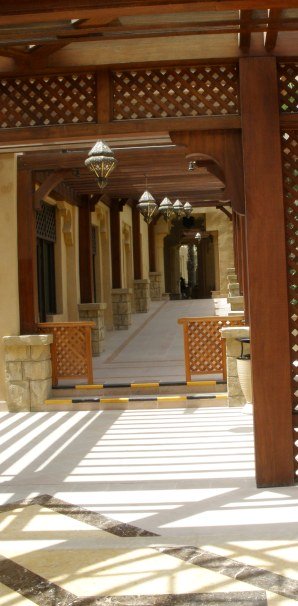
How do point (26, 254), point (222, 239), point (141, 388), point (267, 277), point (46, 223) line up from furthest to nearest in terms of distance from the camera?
point (222, 239), point (46, 223), point (141, 388), point (26, 254), point (267, 277)

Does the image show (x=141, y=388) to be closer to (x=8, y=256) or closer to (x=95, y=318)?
(x=8, y=256)

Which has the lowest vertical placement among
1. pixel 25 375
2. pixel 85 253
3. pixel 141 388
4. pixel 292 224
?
pixel 141 388

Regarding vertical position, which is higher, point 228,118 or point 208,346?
point 228,118

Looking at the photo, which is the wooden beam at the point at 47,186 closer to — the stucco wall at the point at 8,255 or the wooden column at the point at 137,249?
the stucco wall at the point at 8,255

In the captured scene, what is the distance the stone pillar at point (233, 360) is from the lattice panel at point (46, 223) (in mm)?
4532

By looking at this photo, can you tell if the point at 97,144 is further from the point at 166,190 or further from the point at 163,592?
the point at 166,190

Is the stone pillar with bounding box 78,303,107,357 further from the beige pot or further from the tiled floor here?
the beige pot

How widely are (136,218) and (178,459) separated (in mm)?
15448

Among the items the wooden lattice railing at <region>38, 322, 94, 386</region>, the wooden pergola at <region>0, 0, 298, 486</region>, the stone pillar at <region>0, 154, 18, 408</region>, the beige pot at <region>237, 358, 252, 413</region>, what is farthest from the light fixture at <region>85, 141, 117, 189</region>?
the wooden lattice railing at <region>38, 322, 94, 386</region>

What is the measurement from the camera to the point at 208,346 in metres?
10.2

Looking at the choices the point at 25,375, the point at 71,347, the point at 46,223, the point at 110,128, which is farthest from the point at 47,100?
the point at 46,223

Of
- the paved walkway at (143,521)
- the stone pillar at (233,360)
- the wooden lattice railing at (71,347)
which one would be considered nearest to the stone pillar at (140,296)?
the wooden lattice railing at (71,347)

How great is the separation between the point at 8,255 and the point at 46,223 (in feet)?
11.5

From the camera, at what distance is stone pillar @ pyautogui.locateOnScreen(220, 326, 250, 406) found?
9.23 meters
